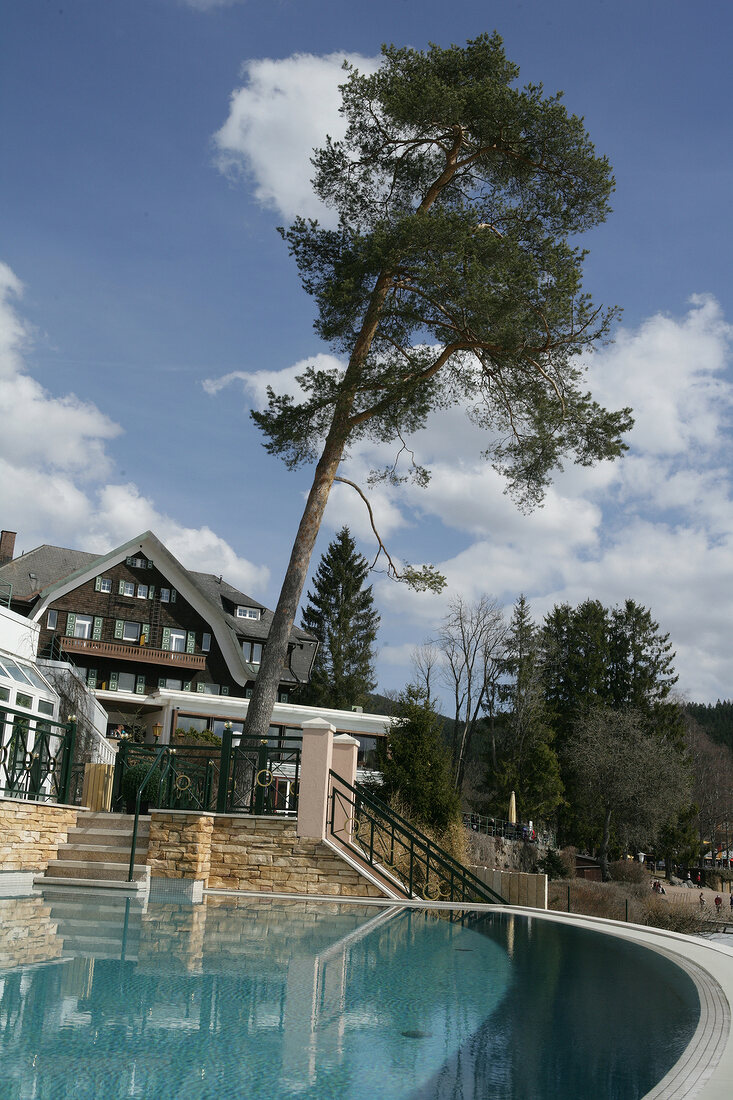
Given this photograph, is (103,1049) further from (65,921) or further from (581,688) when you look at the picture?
(581,688)

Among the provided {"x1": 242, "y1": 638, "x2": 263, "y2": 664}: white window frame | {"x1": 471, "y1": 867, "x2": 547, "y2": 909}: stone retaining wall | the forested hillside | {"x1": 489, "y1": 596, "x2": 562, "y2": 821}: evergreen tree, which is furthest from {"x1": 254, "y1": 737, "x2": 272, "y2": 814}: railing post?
the forested hillside

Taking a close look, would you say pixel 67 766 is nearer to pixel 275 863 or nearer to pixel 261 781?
pixel 261 781

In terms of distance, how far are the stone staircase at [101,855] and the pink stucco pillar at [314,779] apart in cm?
240

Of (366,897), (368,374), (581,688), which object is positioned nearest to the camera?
(366,897)

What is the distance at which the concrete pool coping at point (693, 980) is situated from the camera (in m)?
4.19

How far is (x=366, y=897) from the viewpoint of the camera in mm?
12758

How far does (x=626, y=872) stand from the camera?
38.8 m

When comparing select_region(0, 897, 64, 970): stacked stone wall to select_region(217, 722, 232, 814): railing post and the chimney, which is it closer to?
select_region(217, 722, 232, 814): railing post

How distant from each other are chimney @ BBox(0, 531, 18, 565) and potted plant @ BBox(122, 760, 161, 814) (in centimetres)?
2699

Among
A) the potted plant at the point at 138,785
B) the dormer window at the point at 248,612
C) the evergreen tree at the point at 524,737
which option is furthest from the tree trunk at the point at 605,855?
the potted plant at the point at 138,785

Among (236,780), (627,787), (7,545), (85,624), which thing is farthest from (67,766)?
(627,787)

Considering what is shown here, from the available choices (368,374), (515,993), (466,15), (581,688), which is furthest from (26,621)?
(581,688)

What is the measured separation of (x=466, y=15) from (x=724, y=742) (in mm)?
74447

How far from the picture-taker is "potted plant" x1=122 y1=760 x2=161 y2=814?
50.7 feet
